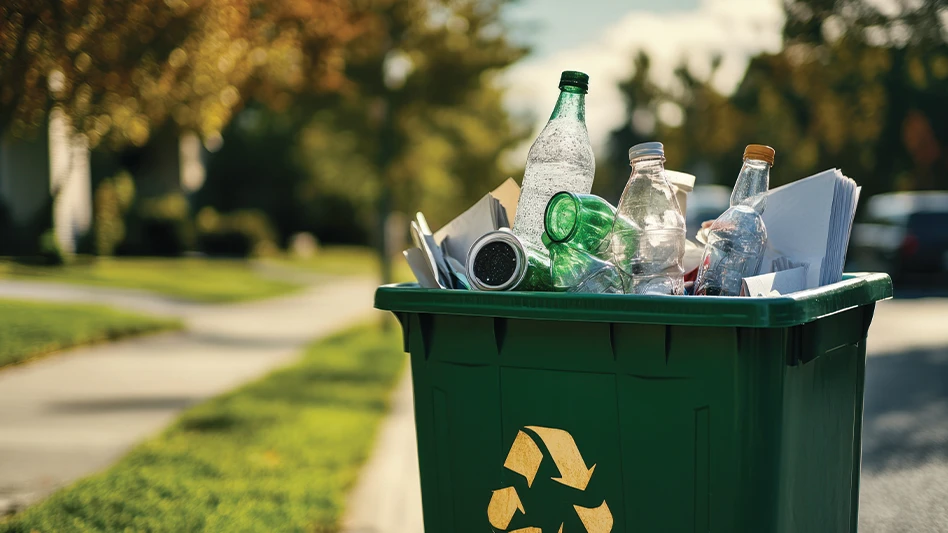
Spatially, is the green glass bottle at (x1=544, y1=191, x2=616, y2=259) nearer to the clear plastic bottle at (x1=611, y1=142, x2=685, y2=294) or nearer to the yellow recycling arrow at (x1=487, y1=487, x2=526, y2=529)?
the clear plastic bottle at (x1=611, y1=142, x2=685, y2=294)

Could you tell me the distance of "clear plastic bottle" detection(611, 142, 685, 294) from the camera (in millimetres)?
2273

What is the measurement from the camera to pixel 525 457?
224 cm

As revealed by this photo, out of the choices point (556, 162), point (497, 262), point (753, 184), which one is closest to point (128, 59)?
point (556, 162)

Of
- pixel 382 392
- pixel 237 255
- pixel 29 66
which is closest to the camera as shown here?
pixel 29 66

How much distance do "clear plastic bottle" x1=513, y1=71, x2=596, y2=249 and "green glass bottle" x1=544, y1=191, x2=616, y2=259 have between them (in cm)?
25

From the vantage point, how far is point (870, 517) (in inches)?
168

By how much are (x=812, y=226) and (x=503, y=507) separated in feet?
3.68

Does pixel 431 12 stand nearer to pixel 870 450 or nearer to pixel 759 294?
pixel 870 450

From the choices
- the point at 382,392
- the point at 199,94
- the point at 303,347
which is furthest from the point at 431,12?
the point at 199,94

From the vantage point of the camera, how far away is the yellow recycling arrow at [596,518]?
2145 mm

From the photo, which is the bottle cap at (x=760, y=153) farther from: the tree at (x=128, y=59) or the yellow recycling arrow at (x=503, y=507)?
the tree at (x=128, y=59)

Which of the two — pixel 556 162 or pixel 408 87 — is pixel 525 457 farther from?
pixel 408 87

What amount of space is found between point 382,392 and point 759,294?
5204 millimetres

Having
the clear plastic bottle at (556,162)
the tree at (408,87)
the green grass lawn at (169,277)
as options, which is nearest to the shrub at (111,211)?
the green grass lawn at (169,277)
